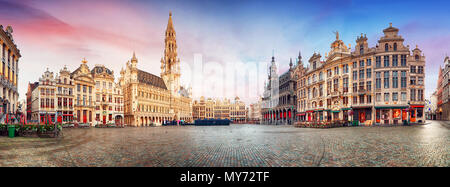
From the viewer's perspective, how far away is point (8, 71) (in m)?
28.1

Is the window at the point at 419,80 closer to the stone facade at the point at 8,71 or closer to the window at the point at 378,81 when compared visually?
the window at the point at 378,81

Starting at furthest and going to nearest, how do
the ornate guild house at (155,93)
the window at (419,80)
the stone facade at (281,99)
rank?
the stone facade at (281,99) < the ornate guild house at (155,93) < the window at (419,80)

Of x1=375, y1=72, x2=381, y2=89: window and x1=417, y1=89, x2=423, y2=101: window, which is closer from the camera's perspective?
x1=417, y1=89, x2=423, y2=101: window

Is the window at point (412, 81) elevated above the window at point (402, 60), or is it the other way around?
the window at point (402, 60)

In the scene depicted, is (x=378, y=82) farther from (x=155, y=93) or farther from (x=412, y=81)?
(x=155, y=93)

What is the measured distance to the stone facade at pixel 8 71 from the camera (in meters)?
25.2

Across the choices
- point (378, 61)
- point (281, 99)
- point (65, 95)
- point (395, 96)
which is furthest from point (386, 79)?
point (65, 95)

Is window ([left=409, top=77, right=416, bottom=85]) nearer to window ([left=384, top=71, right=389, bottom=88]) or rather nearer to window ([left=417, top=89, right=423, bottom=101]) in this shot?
window ([left=417, top=89, right=423, bottom=101])

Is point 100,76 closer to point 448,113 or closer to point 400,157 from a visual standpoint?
point 400,157

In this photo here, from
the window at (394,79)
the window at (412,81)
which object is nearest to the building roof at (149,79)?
the window at (394,79)

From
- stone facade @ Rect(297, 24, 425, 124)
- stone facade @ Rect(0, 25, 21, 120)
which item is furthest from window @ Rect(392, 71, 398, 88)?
stone facade @ Rect(0, 25, 21, 120)

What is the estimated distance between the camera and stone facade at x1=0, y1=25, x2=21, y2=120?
25164 mm
